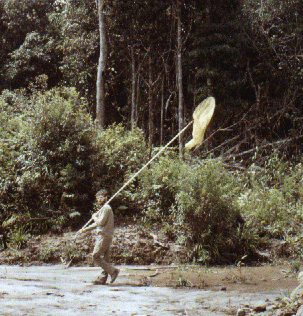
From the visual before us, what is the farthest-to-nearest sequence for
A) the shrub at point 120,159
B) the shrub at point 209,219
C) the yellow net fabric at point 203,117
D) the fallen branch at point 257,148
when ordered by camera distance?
the fallen branch at point 257,148 < the shrub at point 120,159 < the shrub at point 209,219 < the yellow net fabric at point 203,117

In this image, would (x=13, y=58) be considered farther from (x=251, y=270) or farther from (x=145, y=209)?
(x=251, y=270)

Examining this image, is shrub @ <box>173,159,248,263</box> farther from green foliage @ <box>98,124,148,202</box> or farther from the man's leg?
the man's leg

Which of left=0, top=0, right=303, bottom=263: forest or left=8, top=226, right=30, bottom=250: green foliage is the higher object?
left=0, top=0, right=303, bottom=263: forest

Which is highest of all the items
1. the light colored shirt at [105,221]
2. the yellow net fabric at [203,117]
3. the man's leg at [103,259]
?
the yellow net fabric at [203,117]

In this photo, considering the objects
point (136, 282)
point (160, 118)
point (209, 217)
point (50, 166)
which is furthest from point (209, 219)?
point (160, 118)

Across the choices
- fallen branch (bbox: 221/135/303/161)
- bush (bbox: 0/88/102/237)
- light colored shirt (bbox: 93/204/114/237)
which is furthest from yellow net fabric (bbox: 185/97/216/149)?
fallen branch (bbox: 221/135/303/161)

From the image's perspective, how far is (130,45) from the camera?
21688 mm

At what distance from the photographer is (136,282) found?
9.42 m

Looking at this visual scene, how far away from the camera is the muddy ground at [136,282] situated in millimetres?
6902

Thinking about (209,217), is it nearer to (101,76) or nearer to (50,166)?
(50,166)

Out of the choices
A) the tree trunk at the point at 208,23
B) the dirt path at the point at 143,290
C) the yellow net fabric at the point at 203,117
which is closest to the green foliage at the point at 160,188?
the dirt path at the point at 143,290

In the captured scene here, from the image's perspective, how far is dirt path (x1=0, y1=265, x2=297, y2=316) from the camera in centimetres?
688

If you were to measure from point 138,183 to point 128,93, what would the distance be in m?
8.49

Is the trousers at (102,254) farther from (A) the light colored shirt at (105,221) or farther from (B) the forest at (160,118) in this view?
(B) the forest at (160,118)
